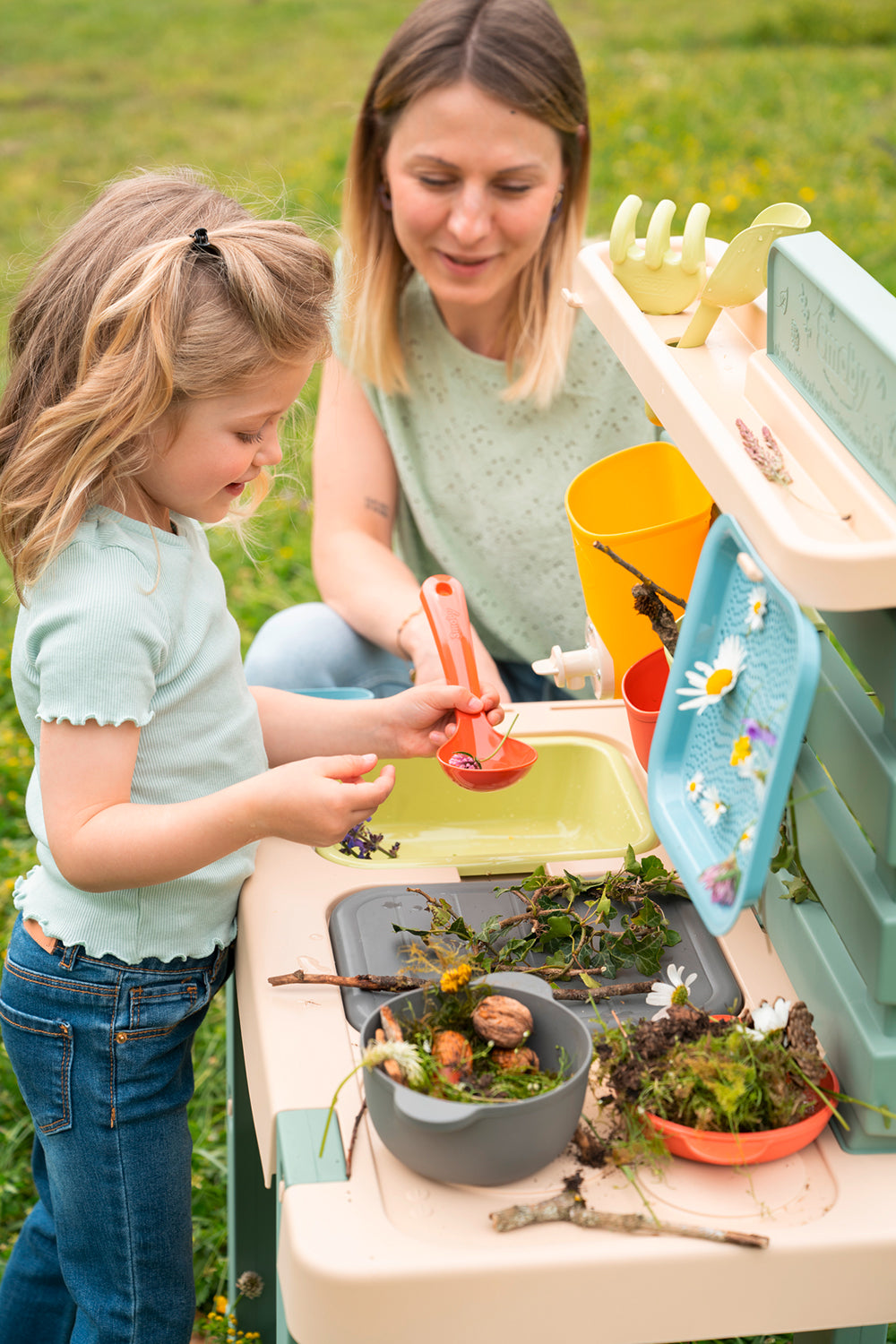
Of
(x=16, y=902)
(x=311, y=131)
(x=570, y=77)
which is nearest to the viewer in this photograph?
(x=16, y=902)

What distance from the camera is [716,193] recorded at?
15.1ft

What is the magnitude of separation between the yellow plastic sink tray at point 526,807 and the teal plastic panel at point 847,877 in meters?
0.38

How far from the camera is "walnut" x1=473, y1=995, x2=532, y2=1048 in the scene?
2.78ft

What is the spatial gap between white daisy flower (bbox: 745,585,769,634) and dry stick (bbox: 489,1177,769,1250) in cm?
35

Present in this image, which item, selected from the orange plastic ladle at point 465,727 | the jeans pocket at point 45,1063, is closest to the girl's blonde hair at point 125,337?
the orange plastic ladle at point 465,727

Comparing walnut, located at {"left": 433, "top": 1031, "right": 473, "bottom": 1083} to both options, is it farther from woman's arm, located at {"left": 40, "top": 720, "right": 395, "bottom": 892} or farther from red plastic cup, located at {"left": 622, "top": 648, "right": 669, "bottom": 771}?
red plastic cup, located at {"left": 622, "top": 648, "right": 669, "bottom": 771}

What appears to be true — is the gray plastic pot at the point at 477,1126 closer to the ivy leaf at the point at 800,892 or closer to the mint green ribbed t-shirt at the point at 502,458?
the ivy leaf at the point at 800,892

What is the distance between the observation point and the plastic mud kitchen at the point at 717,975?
772 mm

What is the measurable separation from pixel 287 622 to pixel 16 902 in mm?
684

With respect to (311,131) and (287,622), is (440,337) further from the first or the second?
(311,131)

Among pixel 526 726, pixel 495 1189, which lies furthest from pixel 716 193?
pixel 495 1189

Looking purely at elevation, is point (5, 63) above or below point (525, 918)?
below

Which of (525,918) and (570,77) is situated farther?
(570,77)

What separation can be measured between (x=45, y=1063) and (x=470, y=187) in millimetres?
1075
